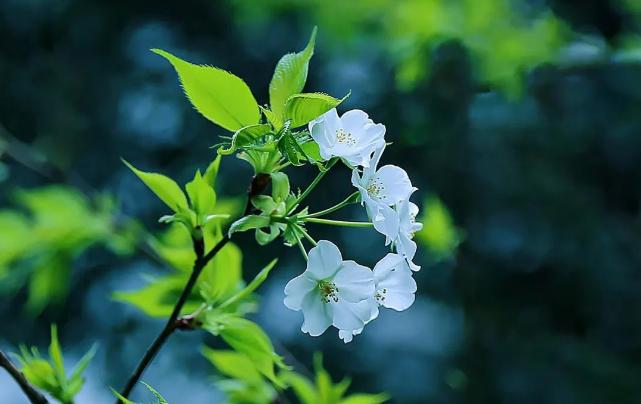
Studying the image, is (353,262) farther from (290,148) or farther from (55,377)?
(55,377)

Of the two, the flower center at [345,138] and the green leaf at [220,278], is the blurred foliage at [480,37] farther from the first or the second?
the flower center at [345,138]

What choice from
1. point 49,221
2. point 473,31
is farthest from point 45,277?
point 473,31

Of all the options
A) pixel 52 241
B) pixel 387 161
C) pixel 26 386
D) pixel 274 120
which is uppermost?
pixel 387 161

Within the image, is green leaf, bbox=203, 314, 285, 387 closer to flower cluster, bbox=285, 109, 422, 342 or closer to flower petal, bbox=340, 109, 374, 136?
flower cluster, bbox=285, 109, 422, 342

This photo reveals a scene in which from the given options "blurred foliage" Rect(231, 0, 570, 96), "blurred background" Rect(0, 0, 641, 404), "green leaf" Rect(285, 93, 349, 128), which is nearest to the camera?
"green leaf" Rect(285, 93, 349, 128)

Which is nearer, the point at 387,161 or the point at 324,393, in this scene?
the point at 324,393

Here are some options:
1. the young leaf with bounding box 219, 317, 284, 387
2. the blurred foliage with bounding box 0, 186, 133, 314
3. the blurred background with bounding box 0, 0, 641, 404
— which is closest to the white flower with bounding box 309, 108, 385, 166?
the young leaf with bounding box 219, 317, 284, 387

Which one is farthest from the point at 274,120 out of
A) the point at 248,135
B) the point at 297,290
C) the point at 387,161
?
the point at 387,161
